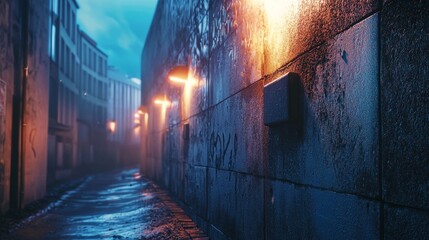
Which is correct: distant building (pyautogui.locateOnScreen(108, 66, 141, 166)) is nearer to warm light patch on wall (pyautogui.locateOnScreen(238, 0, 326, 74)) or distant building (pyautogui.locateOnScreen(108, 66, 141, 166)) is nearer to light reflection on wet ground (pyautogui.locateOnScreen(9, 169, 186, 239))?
light reflection on wet ground (pyautogui.locateOnScreen(9, 169, 186, 239))

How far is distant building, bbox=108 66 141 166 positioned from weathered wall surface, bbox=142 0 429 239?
111ft

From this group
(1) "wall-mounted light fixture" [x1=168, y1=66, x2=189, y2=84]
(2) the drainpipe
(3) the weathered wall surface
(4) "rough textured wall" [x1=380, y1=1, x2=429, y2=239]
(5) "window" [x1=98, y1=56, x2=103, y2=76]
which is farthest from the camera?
(5) "window" [x1=98, y1=56, x2=103, y2=76]

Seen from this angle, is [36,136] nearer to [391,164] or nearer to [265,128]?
[265,128]

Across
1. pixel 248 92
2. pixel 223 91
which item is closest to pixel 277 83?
pixel 248 92

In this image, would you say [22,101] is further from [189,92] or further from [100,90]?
[100,90]

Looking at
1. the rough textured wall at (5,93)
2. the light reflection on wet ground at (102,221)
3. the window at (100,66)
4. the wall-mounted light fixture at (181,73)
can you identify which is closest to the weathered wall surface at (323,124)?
the light reflection on wet ground at (102,221)

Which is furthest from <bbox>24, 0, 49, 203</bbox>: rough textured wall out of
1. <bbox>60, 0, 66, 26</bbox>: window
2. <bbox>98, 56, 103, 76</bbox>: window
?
<bbox>98, 56, 103, 76</bbox>: window

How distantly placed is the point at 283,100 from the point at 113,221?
20.6ft

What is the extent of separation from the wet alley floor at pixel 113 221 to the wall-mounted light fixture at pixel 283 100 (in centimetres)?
362

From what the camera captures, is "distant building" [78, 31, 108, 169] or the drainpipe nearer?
the drainpipe

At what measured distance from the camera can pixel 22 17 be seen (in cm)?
991

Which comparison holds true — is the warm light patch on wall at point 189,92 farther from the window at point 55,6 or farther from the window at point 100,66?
the window at point 100,66

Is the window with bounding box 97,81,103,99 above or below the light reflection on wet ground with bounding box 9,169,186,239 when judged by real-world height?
above

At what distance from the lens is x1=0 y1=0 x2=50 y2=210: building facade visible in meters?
8.55
